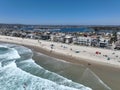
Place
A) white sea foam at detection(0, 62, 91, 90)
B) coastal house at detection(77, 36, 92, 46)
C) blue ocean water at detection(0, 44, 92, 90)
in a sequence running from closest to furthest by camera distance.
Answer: white sea foam at detection(0, 62, 91, 90) → blue ocean water at detection(0, 44, 92, 90) → coastal house at detection(77, 36, 92, 46)

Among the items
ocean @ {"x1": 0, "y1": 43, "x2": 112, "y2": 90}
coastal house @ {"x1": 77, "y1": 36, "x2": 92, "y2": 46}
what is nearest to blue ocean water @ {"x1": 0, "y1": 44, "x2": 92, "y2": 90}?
ocean @ {"x1": 0, "y1": 43, "x2": 112, "y2": 90}

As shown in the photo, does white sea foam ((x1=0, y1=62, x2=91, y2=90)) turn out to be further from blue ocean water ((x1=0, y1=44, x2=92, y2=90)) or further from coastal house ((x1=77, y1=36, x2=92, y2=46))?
coastal house ((x1=77, y1=36, x2=92, y2=46))

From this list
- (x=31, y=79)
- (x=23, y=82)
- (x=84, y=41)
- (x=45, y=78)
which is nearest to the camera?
(x=23, y=82)

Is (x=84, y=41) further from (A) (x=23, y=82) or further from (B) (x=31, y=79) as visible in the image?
(A) (x=23, y=82)

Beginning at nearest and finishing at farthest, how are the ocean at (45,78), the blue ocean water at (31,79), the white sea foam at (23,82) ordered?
the white sea foam at (23,82) < the blue ocean water at (31,79) < the ocean at (45,78)

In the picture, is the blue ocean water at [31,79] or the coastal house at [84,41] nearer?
the blue ocean water at [31,79]

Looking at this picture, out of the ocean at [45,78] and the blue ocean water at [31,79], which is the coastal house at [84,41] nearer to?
the ocean at [45,78]

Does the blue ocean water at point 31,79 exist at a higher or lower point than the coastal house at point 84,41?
higher

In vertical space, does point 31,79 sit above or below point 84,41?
above

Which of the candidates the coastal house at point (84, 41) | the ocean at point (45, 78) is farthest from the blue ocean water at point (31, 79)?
the coastal house at point (84, 41)

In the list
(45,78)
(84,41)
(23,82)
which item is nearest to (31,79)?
(23,82)

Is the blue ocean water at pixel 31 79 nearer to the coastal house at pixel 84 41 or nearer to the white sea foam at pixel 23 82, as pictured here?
the white sea foam at pixel 23 82

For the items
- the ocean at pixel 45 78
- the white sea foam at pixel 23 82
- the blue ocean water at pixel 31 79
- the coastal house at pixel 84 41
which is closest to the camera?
the white sea foam at pixel 23 82
